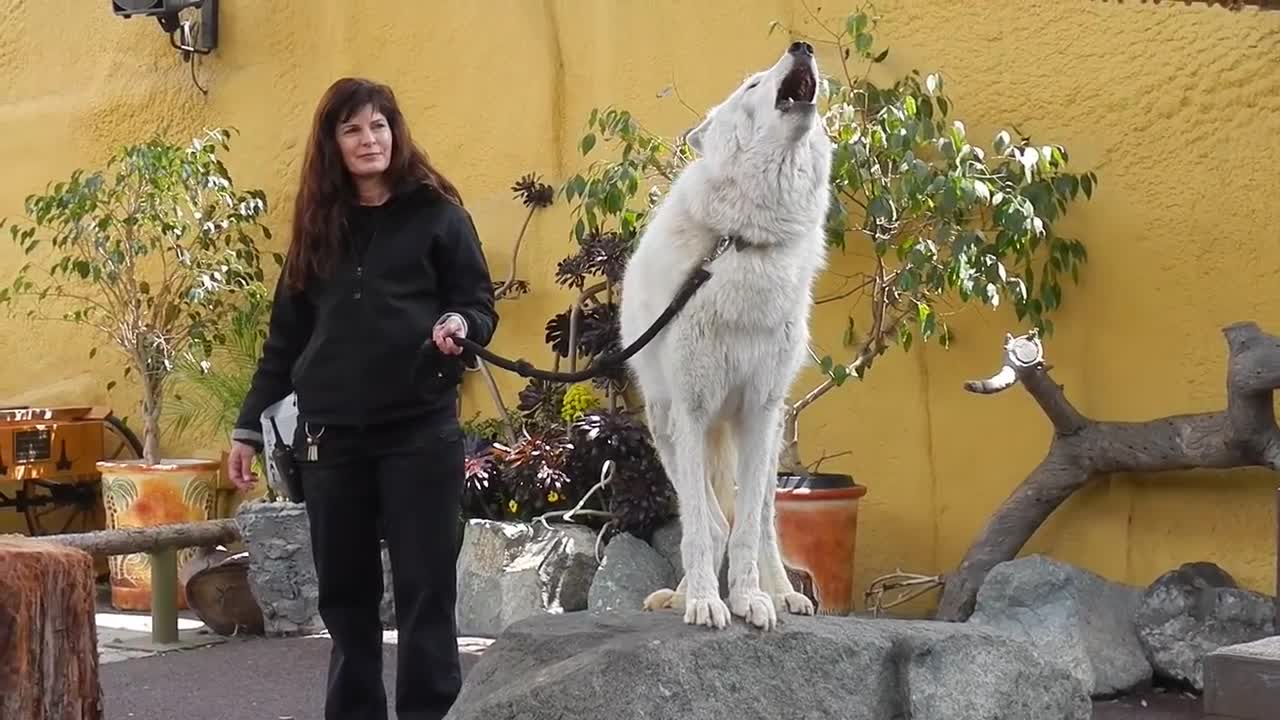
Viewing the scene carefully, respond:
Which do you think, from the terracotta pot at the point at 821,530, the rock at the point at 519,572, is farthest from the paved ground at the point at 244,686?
the terracotta pot at the point at 821,530

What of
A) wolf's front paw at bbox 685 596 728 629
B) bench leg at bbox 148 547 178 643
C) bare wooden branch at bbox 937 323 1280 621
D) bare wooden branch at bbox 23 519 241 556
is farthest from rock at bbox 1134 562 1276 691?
bench leg at bbox 148 547 178 643

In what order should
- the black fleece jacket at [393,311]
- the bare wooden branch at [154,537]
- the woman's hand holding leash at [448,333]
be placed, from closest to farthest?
the woman's hand holding leash at [448,333] → the black fleece jacket at [393,311] → the bare wooden branch at [154,537]

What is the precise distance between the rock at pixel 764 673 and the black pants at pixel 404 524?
5.2 inches

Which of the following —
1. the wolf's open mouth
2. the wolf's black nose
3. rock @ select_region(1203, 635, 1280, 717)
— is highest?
the wolf's black nose

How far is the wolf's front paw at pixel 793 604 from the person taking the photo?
12.0 ft

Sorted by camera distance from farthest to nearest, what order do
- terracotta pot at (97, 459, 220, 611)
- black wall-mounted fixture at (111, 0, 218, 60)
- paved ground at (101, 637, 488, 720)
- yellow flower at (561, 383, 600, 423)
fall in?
1. black wall-mounted fixture at (111, 0, 218, 60)
2. terracotta pot at (97, 459, 220, 611)
3. yellow flower at (561, 383, 600, 423)
4. paved ground at (101, 637, 488, 720)

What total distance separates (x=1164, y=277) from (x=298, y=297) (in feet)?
11.0

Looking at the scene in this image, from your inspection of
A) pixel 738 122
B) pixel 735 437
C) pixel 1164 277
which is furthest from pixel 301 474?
pixel 1164 277

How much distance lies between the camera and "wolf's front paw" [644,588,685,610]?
3717mm

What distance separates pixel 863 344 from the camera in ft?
20.2

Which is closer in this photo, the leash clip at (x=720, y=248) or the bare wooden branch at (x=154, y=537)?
the leash clip at (x=720, y=248)

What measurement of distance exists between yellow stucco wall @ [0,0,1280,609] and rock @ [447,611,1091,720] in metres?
2.37

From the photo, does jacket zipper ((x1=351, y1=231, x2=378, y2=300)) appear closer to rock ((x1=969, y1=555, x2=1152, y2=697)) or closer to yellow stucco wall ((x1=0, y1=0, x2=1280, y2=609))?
rock ((x1=969, y1=555, x2=1152, y2=697))

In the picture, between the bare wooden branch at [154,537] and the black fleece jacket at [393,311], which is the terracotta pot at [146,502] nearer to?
the bare wooden branch at [154,537]
